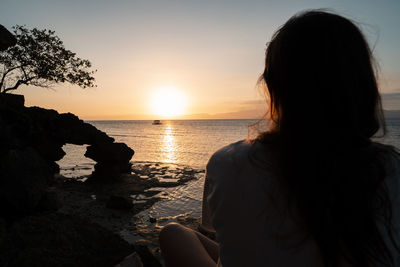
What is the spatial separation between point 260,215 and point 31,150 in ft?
19.1

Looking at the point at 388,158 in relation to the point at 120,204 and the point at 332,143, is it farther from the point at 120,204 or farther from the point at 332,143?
the point at 120,204

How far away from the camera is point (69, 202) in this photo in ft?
24.0

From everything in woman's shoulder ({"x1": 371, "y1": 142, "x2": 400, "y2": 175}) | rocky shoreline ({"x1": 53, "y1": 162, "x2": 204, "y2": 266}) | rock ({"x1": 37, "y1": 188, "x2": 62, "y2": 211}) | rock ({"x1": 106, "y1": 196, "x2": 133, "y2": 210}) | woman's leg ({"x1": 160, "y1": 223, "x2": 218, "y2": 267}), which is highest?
woman's shoulder ({"x1": 371, "y1": 142, "x2": 400, "y2": 175})

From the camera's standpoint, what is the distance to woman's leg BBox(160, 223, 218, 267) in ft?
6.09

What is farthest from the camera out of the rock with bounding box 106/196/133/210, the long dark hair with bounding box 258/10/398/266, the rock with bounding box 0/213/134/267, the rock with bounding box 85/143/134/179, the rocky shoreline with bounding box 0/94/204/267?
the rock with bounding box 85/143/134/179

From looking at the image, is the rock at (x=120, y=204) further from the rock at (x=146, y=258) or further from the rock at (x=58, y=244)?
the rock at (x=146, y=258)

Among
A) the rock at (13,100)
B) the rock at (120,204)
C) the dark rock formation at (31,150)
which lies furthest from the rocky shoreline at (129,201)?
the rock at (13,100)

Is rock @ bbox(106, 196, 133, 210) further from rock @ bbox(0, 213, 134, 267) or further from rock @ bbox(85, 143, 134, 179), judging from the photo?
rock @ bbox(85, 143, 134, 179)

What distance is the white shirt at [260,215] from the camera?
1.09 m

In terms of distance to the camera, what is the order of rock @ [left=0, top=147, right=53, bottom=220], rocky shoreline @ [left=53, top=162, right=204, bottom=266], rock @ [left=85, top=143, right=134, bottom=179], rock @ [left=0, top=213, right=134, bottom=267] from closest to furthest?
rock @ [left=0, top=213, right=134, bottom=267], rock @ [left=0, top=147, right=53, bottom=220], rocky shoreline @ [left=53, top=162, right=204, bottom=266], rock @ [left=85, top=143, right=134, bottom=179]

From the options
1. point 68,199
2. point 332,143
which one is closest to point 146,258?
point 332,143

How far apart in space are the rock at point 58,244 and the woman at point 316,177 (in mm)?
2153

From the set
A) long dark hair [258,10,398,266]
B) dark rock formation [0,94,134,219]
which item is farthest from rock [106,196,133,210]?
long dark hair [258,10,398,266]

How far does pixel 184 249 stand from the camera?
1.92 meters
